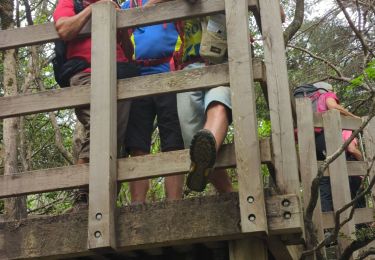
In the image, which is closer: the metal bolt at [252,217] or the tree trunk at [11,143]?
the metal bolt at [252,217]

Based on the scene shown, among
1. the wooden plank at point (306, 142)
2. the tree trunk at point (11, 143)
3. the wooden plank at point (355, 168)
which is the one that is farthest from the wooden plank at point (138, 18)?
the wooden plank at point (355, 168)

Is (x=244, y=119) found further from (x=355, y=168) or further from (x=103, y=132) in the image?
(x=355, y=168)

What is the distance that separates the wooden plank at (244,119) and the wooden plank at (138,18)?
0.13 metres

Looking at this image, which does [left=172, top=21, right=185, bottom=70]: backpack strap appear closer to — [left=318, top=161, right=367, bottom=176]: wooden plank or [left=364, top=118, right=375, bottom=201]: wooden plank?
[left=318, top=161, right=367, bottom=176]: wooden plank

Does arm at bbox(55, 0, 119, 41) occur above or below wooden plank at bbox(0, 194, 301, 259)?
above

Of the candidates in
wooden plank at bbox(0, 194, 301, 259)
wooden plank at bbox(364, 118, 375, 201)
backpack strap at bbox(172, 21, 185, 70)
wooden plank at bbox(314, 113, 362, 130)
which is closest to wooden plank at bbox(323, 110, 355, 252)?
wooden plank at bbox(314, 113, 362, 130)

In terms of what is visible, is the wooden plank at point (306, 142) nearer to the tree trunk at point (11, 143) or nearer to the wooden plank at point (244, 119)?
the wooden plank at point (244, 119)

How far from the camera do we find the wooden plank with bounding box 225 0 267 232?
3.07m

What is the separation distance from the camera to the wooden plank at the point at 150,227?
10.5ft

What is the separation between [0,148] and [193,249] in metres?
5.01

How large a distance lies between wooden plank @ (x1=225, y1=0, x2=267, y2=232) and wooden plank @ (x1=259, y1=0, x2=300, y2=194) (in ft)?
0.68

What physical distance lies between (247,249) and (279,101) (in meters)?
0.86

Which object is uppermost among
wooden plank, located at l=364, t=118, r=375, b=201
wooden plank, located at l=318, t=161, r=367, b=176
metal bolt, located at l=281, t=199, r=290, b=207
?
wooden plank, located at l=364, t=118, r=375, b=201

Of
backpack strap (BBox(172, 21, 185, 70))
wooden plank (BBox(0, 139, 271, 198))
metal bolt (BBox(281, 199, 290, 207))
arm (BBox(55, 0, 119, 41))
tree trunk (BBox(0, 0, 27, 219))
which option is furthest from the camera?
tree trunk (BBox(0, 0, 27, 219))
